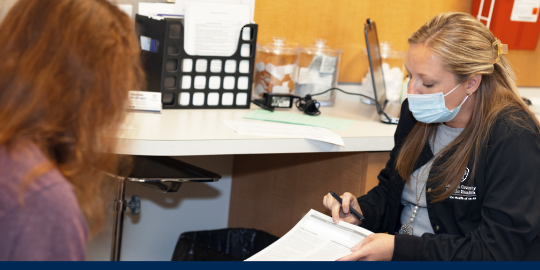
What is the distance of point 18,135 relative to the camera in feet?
2.17

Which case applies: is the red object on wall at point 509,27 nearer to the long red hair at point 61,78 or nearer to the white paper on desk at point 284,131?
the white paper on desk at point 284,131

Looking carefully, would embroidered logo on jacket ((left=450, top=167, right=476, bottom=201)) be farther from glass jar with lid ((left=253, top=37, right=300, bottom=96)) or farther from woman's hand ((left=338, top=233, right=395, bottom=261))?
glass jar with lid ((left=253, top=37, right=300, bottom=96))

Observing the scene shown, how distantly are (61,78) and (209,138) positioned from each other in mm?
761

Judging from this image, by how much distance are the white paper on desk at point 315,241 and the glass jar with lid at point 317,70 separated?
0.86m

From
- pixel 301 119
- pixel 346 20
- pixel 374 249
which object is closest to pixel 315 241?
pixel 374 249

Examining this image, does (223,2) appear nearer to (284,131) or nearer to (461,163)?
(284,131)

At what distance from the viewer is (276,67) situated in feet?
6.64

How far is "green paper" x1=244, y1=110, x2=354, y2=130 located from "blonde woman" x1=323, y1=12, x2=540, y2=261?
0.35 metres

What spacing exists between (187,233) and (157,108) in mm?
691

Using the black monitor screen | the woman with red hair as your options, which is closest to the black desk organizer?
the black monitor screen

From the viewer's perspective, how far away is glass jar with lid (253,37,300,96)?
2023 mm

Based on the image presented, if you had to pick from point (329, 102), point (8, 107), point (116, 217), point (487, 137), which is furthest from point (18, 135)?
point (329, 102)

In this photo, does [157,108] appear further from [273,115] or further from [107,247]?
[107,247]

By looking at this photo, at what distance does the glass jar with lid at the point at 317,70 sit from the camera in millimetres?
2086
